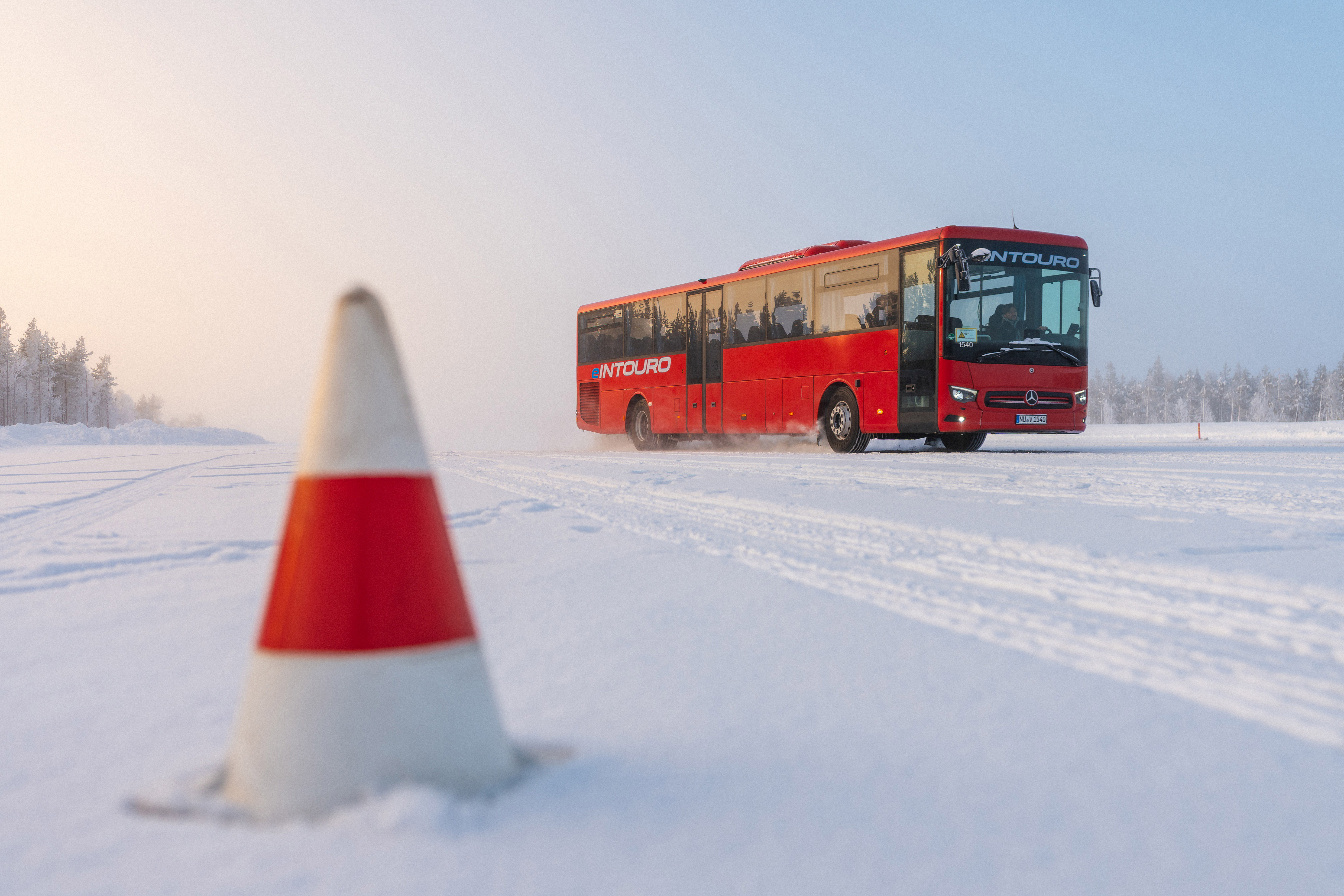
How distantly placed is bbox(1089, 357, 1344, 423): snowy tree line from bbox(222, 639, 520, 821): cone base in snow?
12142cm

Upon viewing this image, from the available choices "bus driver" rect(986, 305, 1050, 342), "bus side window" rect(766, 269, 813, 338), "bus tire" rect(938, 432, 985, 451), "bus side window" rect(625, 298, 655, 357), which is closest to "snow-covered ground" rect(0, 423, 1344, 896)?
"bus driver" rect(986, 305, 1050, 342)

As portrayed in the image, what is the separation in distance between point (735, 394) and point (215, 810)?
52.5ft

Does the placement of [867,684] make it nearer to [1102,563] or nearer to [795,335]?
[1102,563]

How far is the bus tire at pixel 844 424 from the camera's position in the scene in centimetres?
1495

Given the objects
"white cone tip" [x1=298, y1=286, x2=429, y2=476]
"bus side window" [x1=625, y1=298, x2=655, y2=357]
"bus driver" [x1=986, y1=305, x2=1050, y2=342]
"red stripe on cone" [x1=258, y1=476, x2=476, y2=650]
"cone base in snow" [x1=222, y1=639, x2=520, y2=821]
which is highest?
"bus side window" [x1=625, y1=298, x2=655, y2=357]

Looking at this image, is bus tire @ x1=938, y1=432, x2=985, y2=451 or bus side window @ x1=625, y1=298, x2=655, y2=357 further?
bus side window @ x1=625, y1=298, x2=655, y2=357

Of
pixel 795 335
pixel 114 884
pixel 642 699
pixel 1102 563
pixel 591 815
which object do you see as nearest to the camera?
pixel 114 884

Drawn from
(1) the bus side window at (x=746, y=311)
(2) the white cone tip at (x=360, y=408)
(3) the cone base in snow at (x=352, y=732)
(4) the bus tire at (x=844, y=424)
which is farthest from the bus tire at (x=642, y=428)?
(3) the cone base in snow at (x=352, y=732)

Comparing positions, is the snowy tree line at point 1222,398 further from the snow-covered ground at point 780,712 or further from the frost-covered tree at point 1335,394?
the snow-covered ground at point 780,712

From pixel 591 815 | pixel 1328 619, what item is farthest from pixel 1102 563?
pixel 591 815

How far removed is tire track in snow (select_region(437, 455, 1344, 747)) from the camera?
248cm

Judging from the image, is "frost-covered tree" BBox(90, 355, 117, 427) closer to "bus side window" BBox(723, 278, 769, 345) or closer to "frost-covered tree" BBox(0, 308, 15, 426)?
"frost-covered tree" BBox(0, 308, 15, 426)

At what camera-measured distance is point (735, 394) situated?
57.3 feet

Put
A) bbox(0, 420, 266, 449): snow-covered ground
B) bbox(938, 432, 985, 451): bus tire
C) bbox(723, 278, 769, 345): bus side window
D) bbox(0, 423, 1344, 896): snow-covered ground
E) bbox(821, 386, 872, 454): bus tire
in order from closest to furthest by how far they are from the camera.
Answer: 1. bbox(0, 423, 1344, 896): snow-covered ground
2. bbox(821, 386, 872, 454): bus tire
3. bbox(938, 432, 985, 451): bus tire
4. bbox(723, 278, 769, 345): bus side window
5. bbox(0, 420, 266, 449): snow-covered ground
